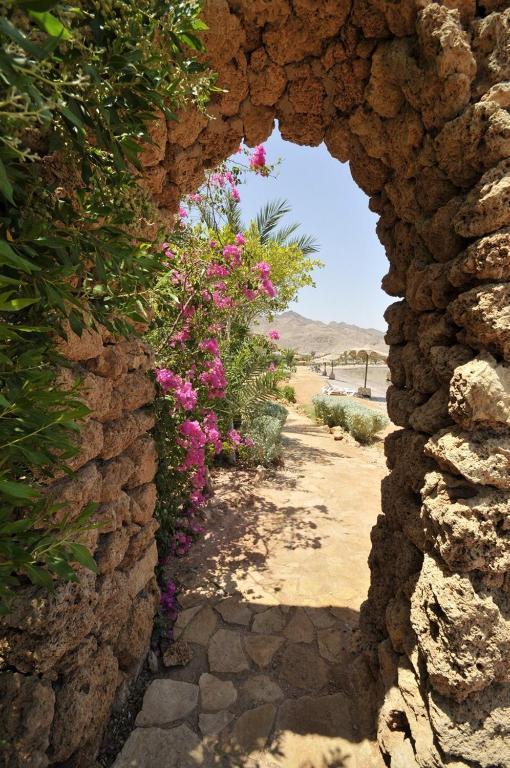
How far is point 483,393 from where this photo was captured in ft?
4.49

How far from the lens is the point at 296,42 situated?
1.94m

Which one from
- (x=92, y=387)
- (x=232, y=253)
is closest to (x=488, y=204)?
(x=92, y=387)

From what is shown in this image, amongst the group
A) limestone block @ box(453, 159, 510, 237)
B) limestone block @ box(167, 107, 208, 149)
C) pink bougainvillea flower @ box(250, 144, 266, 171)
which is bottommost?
limestone block @ box(453, 159, 510, 237)

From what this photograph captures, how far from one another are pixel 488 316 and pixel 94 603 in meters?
2.03

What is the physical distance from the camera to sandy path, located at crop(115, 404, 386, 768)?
182 centimetres

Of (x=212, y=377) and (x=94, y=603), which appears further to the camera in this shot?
(x=212, y=377)

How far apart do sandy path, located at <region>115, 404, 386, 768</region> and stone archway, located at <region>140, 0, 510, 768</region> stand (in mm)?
359

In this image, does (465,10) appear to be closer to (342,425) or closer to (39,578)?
(39,578)

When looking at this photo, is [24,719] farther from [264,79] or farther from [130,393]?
[264,79]

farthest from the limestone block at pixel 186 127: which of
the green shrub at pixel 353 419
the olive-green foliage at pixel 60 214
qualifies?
the green shrub at pixel 353 419

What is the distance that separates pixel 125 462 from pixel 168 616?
1380 mm

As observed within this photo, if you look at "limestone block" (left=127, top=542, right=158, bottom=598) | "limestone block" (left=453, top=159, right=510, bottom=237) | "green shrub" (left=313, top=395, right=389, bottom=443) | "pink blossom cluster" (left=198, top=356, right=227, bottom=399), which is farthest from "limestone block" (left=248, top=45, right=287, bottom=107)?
"green shrub" (left=313, top=395, right=389, bottom=443)

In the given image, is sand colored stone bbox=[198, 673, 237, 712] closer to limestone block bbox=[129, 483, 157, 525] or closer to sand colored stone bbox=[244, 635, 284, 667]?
sand colored stone bbox=[244, 635, 284, 667]

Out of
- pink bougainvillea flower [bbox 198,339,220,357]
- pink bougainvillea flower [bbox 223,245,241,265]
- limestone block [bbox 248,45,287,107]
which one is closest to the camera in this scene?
limestone block [bbox 248,45,287,107]
